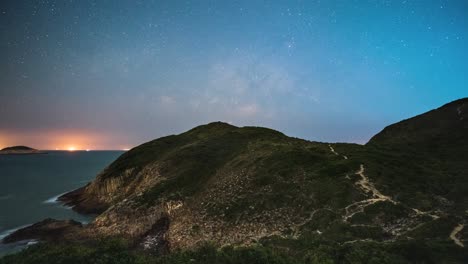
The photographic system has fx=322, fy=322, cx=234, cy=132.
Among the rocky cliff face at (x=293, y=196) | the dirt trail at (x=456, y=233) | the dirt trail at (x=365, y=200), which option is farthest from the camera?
the dirt trail at (x=365, y=200)

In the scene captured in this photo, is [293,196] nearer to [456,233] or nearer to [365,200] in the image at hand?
[365,200]

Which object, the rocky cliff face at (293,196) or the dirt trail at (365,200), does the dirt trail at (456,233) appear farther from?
the dirt trail at (365,200)

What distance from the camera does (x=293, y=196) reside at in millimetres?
45281

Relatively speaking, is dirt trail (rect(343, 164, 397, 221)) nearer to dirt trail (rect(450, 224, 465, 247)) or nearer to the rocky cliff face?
the rocky cliff face

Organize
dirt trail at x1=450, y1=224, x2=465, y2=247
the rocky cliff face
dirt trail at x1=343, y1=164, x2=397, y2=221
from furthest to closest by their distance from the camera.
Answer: dirt trail at x1=343, y1=164, x2=397, y2=221, the rocky cliff face, dirt trail at x1=450, y1=224, x2=465, y2=247

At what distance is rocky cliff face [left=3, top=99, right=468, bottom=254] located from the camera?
36.3 metres

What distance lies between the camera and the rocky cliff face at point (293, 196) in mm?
36281

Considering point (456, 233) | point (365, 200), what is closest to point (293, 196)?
point (365, 200)

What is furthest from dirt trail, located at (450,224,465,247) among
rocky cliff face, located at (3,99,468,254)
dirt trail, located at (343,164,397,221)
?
dirt trail, located at (343,164,397,221)

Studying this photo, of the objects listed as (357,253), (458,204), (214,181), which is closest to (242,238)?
(357,253)

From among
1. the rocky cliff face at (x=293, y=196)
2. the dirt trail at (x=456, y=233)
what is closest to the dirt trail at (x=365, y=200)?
the rocky cliff face at (x=293, y=196)

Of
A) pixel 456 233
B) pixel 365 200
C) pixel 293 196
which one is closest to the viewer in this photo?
pixel 456 233

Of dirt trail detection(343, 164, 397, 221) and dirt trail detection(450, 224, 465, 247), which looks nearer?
dirt trail detection(450, 224, 465, 247)

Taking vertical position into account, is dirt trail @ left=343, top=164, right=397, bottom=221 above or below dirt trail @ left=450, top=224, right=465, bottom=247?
above
